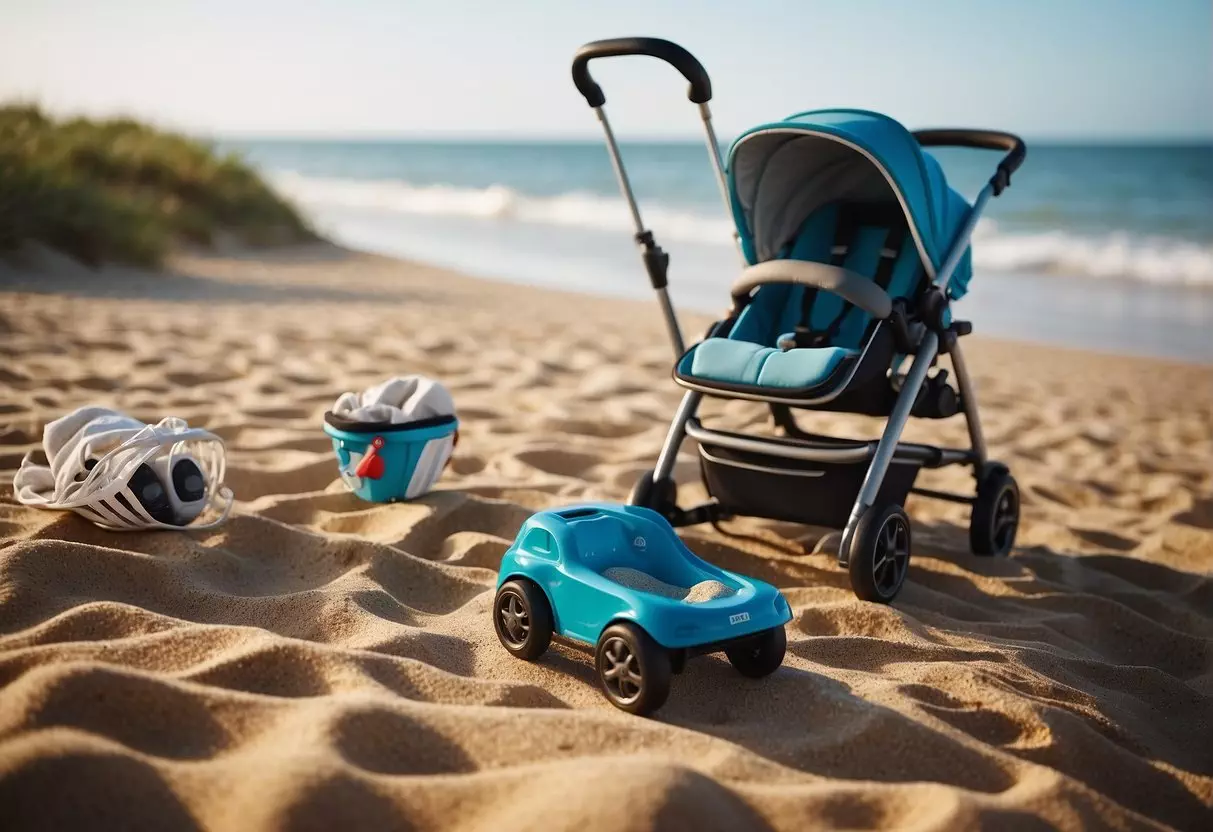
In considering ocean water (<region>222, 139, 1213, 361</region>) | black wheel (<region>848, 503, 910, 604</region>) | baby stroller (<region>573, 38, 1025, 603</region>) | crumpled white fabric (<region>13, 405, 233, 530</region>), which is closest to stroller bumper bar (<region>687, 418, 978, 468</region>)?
baby stroller (<region>573, 38, 1025, 603</region>)

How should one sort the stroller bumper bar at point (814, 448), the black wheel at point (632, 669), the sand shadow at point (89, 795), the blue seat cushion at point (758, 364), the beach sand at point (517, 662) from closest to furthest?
the sand shadow at point (89, 795) < the beach sand at point (517, 662) < the black wheel at point (632, 669) < the blue seat cushion at point (758, 364) < the stroller bumper bar at point (814, 448)

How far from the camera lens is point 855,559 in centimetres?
299

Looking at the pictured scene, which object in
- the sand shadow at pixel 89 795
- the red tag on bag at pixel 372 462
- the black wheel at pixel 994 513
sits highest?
the black wheel at pixel 994 513

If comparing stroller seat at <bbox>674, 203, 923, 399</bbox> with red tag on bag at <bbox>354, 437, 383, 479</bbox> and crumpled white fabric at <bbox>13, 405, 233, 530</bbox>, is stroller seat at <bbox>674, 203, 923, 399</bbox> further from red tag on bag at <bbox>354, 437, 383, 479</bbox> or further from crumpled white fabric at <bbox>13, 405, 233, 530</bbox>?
crumpled white fabric at <bbox>13, 405, 233, 530</bbox>

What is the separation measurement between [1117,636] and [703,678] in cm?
145

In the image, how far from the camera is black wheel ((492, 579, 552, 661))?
250 centimetres

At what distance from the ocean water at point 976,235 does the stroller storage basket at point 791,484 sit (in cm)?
506

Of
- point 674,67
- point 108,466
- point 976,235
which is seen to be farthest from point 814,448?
point 976,235

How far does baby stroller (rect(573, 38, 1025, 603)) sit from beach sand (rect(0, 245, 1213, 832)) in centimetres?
23

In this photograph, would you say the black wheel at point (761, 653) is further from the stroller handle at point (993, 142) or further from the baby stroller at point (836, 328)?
the stroller handle at point (993, 142)

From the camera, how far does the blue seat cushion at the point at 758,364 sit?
307 cm

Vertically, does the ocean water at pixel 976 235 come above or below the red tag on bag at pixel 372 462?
above

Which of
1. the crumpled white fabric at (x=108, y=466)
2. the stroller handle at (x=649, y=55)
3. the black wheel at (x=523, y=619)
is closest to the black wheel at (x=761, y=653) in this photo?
the black wheel at (x=523, y=619)

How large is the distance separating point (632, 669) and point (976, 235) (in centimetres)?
1690
